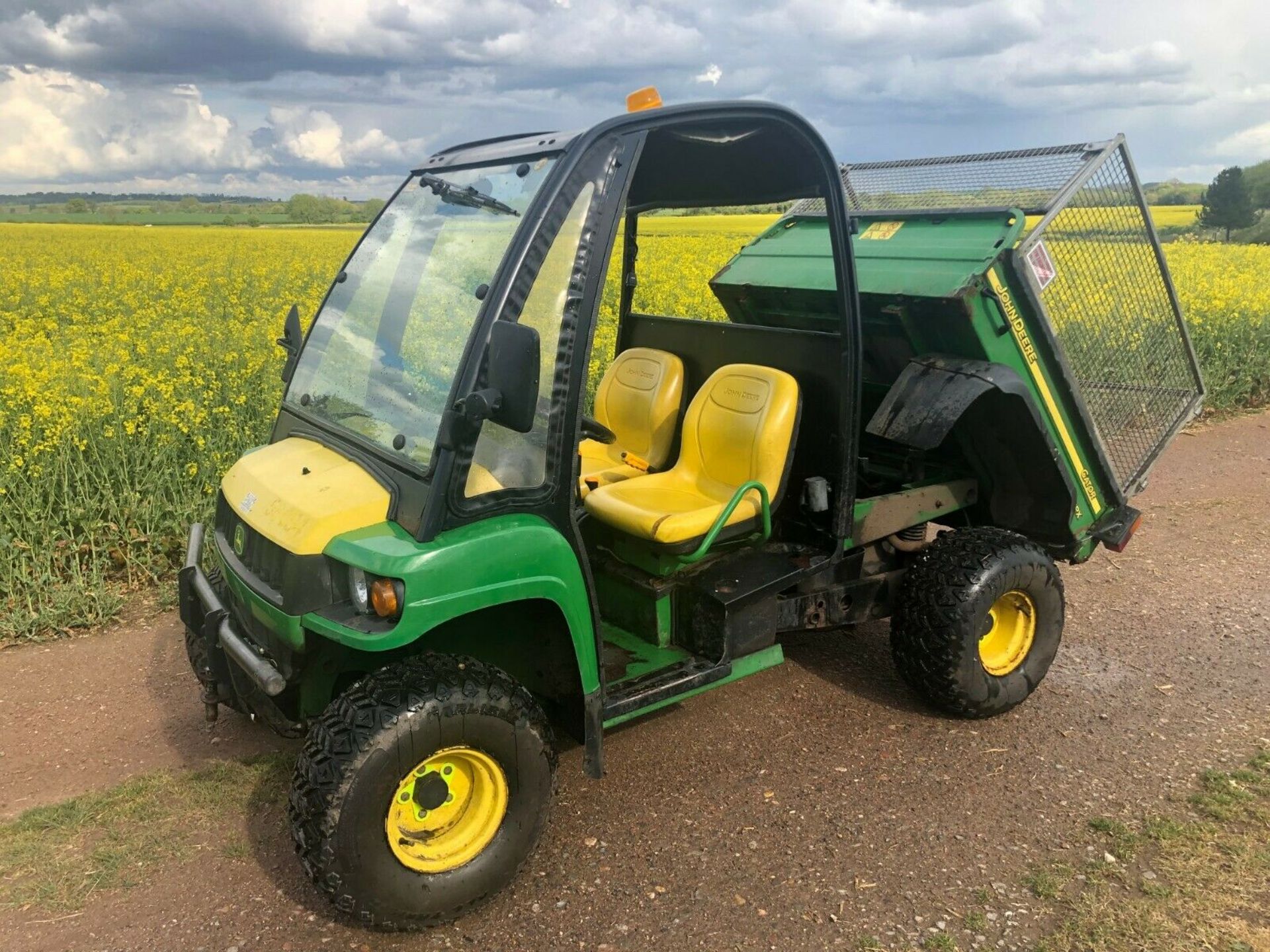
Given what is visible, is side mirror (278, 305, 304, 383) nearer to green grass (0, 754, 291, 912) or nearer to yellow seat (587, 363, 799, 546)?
yellow seat (587, 363, 799, 546)

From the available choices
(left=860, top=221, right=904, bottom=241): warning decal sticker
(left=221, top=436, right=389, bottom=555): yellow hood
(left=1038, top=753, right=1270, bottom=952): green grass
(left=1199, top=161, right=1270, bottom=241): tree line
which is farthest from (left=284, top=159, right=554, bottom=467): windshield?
(left=1199, top=161, right=1270, bottom=241): tree line

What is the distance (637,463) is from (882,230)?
1.46 metres

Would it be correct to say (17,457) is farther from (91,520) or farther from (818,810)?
(818,810)

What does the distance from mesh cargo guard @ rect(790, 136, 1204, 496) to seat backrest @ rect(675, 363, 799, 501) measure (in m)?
0.99

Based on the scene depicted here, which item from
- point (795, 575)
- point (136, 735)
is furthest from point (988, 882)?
point (136, 735)

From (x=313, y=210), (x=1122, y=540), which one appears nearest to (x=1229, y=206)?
(x=313, y=210)

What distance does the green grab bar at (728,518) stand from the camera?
10.7ft

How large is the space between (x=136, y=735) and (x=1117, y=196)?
14.7 ft

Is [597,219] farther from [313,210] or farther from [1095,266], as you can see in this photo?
[313,210]

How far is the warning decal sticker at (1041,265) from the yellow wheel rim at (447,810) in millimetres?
2607

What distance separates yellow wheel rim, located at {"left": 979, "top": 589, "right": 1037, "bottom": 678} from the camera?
3.95 meters

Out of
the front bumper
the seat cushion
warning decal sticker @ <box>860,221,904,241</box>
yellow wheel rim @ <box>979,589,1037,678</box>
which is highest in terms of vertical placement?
warning decal sticker @ <box>860,221,904,241</box>

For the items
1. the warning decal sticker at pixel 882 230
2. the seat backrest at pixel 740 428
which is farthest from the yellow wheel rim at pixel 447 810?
the warning decal sticker at pixel 882 230

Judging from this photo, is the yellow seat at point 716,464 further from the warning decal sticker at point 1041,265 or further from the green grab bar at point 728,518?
the warning decal sticker at point 1041,265
